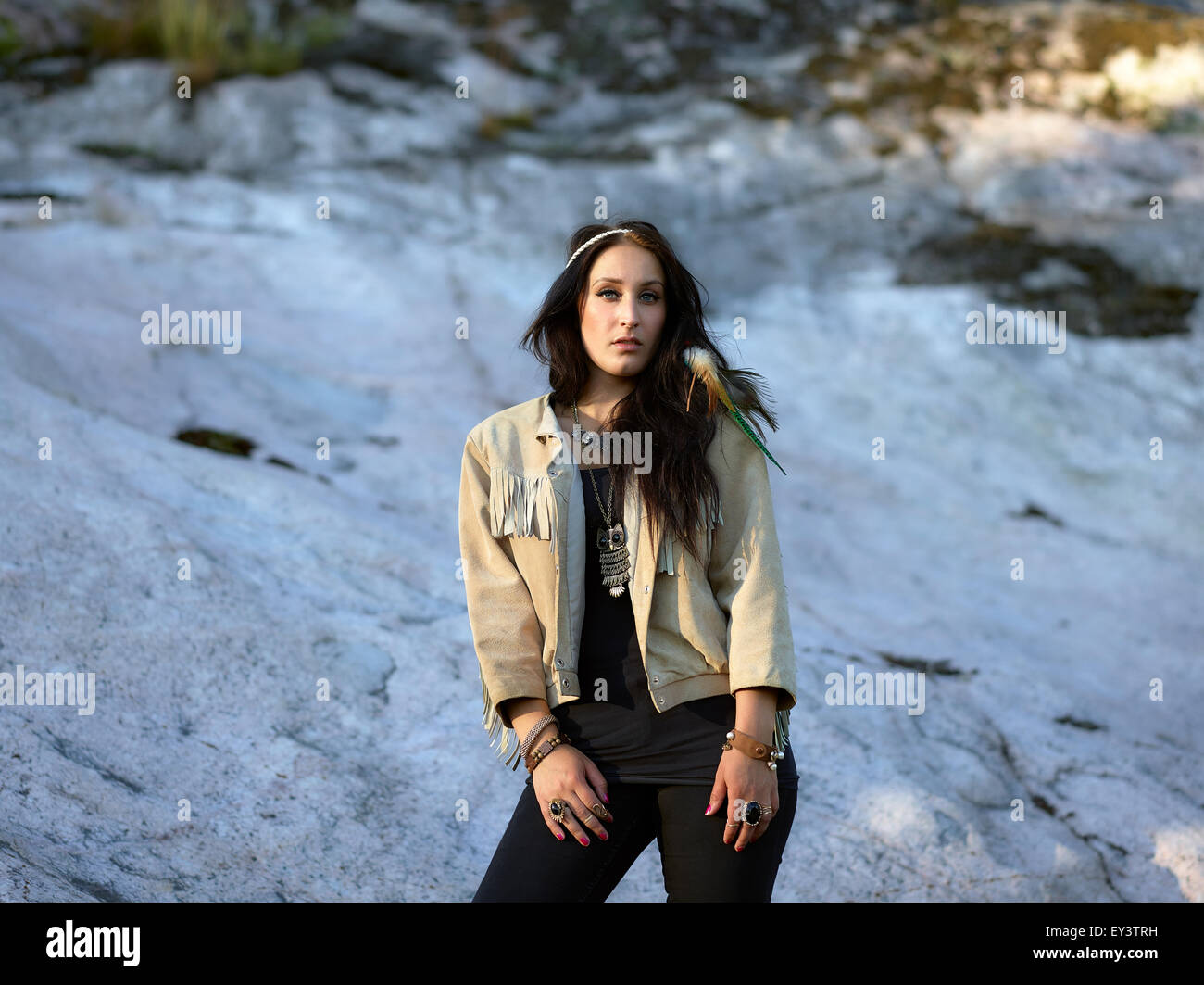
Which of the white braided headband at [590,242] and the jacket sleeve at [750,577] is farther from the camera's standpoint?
the white braided headband at [590,242]

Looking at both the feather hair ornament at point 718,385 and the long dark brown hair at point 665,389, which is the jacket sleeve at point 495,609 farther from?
the feather hair ornament at point 718,385

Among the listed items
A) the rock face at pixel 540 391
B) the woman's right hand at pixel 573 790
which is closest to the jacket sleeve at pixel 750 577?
the woman's right hand at pixel 573 790

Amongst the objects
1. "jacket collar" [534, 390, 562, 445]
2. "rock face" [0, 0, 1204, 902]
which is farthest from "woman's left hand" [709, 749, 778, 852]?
"rock face" [0, 0, 1204, 902]

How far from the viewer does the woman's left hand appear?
1816mm

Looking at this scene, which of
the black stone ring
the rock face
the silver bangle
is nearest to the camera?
the black stone ring

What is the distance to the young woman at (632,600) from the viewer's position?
1.85 meters

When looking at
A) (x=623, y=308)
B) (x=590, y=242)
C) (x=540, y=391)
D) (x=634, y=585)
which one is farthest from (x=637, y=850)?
(x=540, y=391)

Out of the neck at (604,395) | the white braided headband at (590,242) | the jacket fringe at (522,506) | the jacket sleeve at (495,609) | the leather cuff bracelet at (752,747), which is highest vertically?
the white braided headband at (590,242)

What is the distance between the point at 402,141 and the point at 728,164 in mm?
1926

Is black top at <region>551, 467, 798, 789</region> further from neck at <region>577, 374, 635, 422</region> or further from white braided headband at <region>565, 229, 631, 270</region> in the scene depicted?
white braided headband at <region>565, 229, 631, 270</region>

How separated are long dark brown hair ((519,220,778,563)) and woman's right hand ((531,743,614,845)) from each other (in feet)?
1.26

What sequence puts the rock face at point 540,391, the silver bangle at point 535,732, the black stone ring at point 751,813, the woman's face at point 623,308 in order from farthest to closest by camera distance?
1. the rock face at point 540,391
2. the woman's face at point 623,308
3. the silver bangle at point 535,732
4. the black stone ring at point 751,813
